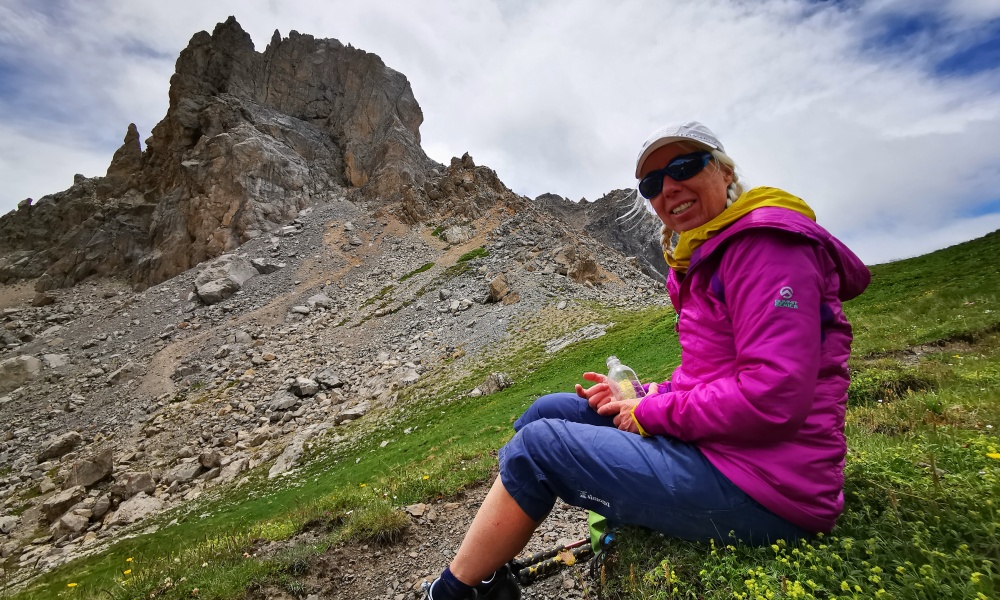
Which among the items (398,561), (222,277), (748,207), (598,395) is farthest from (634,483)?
(222,277)

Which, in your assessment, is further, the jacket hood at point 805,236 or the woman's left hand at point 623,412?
the woman's left hand at point 623,412

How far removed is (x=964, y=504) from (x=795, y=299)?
1.58 meters

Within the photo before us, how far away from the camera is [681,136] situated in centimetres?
→ 330

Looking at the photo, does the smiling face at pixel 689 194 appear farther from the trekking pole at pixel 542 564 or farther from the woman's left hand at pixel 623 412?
the trekking pole at pixel 542 564

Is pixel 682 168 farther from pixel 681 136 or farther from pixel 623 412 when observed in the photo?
pixel 623 412

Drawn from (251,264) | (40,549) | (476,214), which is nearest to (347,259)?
(251,264)

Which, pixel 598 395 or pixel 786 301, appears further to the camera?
pixel 598 395

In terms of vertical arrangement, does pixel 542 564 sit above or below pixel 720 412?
below

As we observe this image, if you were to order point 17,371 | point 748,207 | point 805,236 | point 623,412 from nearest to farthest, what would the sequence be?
point 805,236 → point 748,207 → point 623,412 → point 17,371

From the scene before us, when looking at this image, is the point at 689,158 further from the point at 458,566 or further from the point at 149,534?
the point at 149,534

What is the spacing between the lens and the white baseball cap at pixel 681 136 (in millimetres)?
3297

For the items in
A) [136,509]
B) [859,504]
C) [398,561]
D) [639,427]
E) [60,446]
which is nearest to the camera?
[859,504]

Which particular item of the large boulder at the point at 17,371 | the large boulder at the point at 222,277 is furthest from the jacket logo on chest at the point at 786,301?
the large boulder at the point at 17,371

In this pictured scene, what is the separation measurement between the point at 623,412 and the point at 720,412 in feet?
2.67
